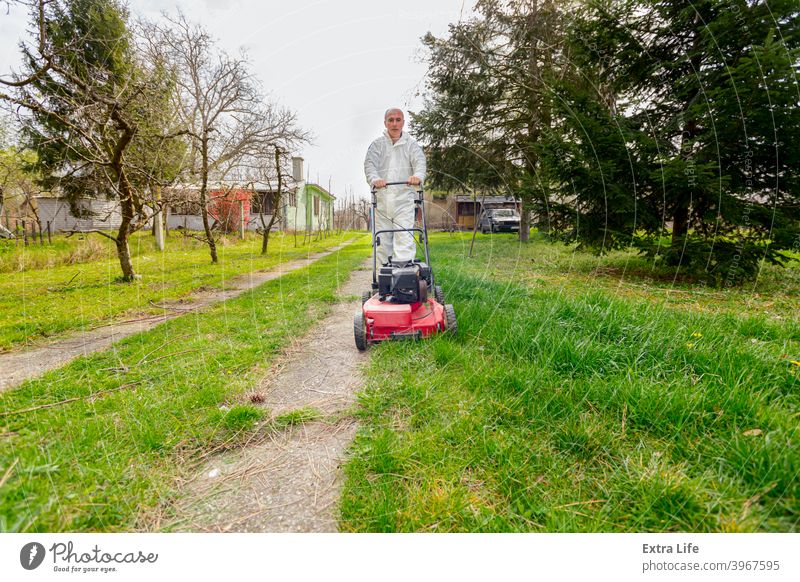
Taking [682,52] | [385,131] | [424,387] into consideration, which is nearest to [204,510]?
[424,387]

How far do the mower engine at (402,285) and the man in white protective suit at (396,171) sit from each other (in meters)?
1.06

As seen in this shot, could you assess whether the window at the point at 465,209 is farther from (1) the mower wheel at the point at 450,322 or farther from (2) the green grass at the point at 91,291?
(1) the mower wheel at the point at 450,322

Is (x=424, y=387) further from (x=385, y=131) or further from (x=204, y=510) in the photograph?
(x=385, y=131)

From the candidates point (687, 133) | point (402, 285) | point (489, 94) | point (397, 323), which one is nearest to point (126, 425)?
point (397, 323)

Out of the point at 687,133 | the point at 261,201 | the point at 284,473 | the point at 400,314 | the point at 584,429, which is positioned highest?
the point at 687,133

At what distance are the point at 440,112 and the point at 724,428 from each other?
1394cm

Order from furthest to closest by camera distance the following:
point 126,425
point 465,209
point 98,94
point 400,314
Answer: point 465,209, point 98,94, point 400,314, point 126,425

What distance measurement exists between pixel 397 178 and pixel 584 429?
3909 mm

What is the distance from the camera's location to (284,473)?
1816 millimetres

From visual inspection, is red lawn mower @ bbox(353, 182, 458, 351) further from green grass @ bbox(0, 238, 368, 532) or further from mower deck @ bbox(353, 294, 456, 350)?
green grass @ bbox(0, 238, 368, 532)

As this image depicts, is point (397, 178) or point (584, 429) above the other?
point (397, 178)

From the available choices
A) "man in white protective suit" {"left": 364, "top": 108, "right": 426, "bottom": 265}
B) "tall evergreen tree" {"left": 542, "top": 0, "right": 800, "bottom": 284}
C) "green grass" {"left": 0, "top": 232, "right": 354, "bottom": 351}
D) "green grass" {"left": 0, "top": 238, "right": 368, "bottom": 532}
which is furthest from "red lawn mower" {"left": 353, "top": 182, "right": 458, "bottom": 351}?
"tall evergreen tree" {"left": 542, "top": 0, "right": 800, "bottom": 284}

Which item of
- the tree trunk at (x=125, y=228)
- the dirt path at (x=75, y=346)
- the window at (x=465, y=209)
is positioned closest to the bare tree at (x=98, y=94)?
the tree trunk at (x=125, y=228)

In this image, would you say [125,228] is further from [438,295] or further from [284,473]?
[284,473]
